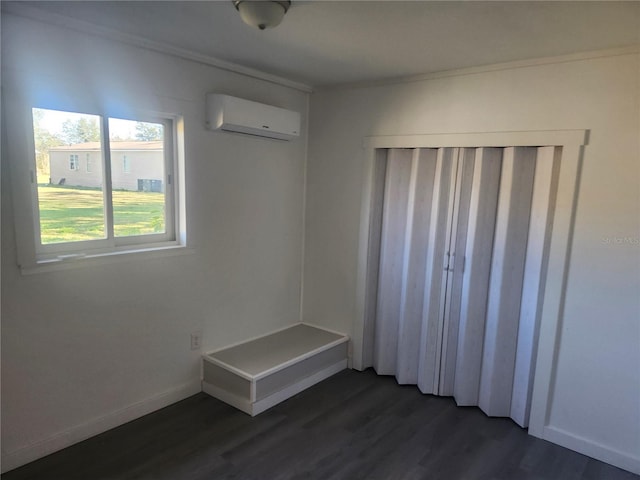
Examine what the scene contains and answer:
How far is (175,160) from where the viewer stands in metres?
2.86

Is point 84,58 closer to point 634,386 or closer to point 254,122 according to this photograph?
point 254,122

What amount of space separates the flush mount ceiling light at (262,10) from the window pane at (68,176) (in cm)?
118

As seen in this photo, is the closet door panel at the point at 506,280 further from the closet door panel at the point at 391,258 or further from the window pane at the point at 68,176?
the window pane at the point at 68,176

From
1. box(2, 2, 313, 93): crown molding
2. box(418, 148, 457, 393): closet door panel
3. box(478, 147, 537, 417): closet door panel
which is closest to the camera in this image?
box(2, 2, 313, 93): crown molding

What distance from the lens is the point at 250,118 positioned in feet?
9.85

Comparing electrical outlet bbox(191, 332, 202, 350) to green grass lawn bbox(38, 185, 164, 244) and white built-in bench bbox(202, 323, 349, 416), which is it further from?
green grass lawn bbox(38, 185, 164, 244)

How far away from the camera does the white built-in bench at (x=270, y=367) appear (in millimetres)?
2875

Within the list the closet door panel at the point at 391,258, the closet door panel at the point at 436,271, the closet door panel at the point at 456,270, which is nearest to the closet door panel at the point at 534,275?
the closet door panel at the point at 456,270

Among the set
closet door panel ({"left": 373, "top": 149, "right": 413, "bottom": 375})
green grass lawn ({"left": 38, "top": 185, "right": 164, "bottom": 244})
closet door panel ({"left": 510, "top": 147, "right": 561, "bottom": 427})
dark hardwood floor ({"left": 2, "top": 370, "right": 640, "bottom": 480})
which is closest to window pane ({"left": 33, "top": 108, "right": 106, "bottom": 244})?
Answer: green grass lawn ({"left": 38, "top": 185, "right": 164, "bottom": 244})

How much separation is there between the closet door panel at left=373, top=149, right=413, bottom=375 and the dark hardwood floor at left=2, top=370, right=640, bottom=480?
472 mm

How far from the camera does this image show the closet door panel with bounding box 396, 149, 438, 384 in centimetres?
310

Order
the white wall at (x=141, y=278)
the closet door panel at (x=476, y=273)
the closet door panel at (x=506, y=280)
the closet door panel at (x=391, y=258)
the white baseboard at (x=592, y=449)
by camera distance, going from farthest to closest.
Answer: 1. the closet door panel at (x=391, y=258)
2. the closet door panel at (x=476, y=273)
3. the closet door panel at (x=506, y=280)
4. the white baseboard at (x=592, y=449)
5. the white wall at (x=141, y=278)

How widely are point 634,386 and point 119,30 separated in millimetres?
3438

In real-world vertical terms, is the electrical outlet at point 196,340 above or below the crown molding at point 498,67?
below
